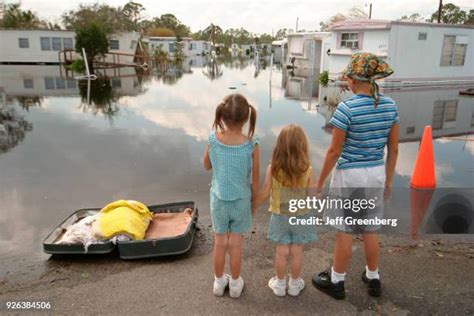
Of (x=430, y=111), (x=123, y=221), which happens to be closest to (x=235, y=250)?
(x=123, y=221)

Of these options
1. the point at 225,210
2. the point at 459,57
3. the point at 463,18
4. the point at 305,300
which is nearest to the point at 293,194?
the point at 225,210

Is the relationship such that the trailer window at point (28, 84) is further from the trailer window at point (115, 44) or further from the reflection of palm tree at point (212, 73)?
the trailer window at point (115, 44)

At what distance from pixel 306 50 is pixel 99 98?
21.0 meters

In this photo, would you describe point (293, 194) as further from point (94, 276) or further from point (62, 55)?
point (62, 55)

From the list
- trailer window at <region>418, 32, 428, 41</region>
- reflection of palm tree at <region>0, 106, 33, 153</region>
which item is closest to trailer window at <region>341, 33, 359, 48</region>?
trailer window at <region>418, 32, 428, 41</region>

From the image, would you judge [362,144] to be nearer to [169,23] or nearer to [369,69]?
[369,69]

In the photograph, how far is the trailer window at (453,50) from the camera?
1912 cm

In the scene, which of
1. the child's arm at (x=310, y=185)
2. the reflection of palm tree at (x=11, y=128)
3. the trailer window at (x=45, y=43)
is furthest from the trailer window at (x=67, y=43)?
the child's arm at (x=310, y=185)

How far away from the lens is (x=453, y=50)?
1933 cm

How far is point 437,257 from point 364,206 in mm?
1223

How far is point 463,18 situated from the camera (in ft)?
141

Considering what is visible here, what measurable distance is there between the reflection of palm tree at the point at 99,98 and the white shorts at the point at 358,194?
30.0ft

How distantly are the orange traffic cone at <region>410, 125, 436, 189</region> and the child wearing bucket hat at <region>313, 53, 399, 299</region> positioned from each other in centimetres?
287

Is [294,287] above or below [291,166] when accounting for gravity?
below
